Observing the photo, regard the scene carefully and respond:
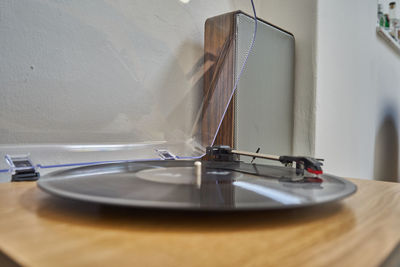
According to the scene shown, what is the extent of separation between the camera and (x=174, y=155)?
2.78 feet

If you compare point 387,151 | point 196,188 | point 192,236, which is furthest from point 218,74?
point 387,151

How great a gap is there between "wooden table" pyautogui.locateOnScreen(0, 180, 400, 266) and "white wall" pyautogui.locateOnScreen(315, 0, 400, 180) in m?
1.12

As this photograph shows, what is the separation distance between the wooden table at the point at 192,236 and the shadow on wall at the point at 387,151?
8.13 feet

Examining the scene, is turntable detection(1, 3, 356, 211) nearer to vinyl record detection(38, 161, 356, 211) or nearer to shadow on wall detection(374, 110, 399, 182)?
vinyl record detection(38, 161, 356, 211)

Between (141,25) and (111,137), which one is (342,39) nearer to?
(141,25)

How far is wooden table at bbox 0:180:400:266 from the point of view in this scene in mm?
222

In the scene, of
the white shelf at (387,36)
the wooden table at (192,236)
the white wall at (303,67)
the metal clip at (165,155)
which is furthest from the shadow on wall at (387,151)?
the wooden table at (192,236)

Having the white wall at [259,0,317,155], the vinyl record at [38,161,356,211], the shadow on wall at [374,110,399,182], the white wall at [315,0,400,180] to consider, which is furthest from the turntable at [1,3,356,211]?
the shadow on wall at [374,110,399,182]

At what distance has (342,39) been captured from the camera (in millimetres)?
1655

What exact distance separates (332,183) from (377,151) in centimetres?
240

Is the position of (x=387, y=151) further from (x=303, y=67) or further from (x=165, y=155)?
(x=165, y=155)

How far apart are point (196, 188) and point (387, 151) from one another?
301 cm

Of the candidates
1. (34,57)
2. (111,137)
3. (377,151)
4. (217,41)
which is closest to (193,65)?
(217,41)

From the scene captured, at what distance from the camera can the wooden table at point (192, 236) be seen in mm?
222
